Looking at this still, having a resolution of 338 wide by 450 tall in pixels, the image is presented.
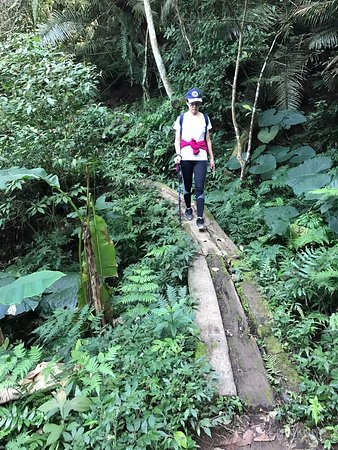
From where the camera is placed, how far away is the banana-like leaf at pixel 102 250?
152 inches

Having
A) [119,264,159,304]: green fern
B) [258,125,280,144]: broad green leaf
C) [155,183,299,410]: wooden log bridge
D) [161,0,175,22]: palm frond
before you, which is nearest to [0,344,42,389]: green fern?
[119,264,159,304]: green fern

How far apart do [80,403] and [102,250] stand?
1701 mm

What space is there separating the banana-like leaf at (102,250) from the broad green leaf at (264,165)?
393 centimetres

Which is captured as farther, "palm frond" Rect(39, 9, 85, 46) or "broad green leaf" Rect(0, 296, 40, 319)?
"palm frond" Rect(39, 9, 85, 46)

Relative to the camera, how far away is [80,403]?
2508 mm

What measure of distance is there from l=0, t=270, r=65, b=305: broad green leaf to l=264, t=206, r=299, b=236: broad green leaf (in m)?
3.20

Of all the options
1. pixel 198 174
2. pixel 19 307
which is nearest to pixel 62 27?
pixel 198 174

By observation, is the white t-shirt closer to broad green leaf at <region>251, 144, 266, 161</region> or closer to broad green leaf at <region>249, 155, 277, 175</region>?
broad green leaf at <region>249, 155, 277, 175</region>

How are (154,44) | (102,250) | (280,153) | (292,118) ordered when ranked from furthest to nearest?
1. (154,44)
2. (292,118)
3. (280,153)
4. (102,250)

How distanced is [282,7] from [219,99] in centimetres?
224

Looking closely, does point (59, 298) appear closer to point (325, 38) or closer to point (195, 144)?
point (195, 144)

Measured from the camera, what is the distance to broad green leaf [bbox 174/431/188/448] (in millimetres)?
2314

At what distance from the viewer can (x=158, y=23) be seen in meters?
10.3

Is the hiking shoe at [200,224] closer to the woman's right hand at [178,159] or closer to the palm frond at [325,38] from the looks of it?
the woman's right hand at [178,159]
